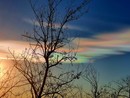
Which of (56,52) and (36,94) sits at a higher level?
(56,52)

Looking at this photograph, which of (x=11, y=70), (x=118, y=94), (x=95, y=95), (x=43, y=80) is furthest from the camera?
(x=118, y=94)

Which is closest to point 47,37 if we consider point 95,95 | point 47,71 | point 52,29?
point 52,29

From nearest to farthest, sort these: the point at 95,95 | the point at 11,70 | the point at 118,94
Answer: the point at 11,70 → the point at 95,95 → the point at 118,94

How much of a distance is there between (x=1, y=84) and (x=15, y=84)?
6.71 ft

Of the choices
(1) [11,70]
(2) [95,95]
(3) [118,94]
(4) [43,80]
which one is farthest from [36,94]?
(3) [118,94]

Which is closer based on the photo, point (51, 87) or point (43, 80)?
point (43, 80)

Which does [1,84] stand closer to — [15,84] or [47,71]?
[15,84]

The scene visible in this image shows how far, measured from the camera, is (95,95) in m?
54.6

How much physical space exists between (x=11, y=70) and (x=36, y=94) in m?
2.63

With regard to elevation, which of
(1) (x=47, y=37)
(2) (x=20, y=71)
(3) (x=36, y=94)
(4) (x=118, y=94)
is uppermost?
(1) (x=47, y=37)

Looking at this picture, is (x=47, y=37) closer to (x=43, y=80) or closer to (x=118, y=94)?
(x=43, y=80)

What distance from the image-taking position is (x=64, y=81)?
2217 cm

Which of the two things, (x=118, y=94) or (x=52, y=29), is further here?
(x=118, y=94)

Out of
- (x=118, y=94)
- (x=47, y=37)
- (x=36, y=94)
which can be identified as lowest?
(x=118, y=94)
